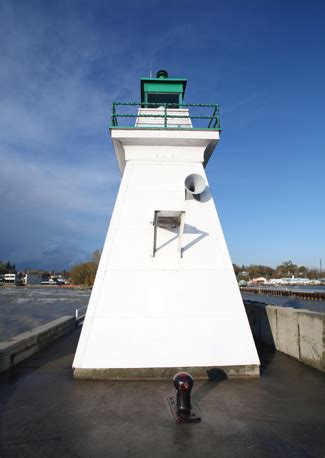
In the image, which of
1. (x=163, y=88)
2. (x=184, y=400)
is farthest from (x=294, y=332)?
(x=163, y=88)

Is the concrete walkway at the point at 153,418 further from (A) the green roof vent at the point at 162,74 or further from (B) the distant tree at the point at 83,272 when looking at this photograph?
(B) the distant tree at the point at 83,272

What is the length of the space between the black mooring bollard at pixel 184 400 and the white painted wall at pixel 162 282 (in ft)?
4.98

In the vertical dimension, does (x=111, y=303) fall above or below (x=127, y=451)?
above

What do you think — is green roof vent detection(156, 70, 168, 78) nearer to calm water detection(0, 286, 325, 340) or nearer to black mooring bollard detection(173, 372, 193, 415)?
black mooring bollard detection(173, 372, 193, 415)

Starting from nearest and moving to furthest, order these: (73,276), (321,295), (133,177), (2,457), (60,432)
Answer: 1. (2,457)
2. (60,432)
3. (133,177)
4. (321,295)
5. (73,276)

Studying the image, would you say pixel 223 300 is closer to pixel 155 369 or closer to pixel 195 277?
pixel 195 277

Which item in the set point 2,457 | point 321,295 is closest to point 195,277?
point 2,457

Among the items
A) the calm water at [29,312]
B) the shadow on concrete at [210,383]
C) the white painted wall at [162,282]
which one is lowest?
the calm water at [29,312]

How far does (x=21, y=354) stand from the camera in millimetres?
7254

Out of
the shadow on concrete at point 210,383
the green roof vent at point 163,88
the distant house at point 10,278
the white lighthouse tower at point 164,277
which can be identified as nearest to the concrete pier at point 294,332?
the white lighthouse tower at point 164,277

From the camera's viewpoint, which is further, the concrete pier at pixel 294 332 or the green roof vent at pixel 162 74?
the green roof vent at pixel 162 74

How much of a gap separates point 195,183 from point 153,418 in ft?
15.5

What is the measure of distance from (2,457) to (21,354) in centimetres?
432

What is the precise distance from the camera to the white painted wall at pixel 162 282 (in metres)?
5.85
